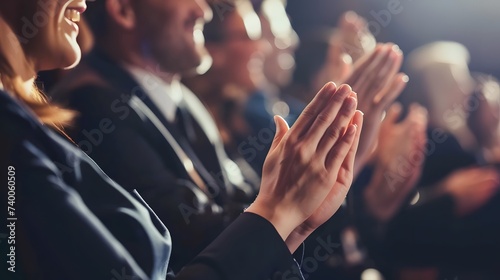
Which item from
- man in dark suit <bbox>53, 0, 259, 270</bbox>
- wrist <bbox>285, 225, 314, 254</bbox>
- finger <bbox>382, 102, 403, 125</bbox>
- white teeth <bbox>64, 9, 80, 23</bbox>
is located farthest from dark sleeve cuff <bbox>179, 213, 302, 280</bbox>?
finger <bbox>382, 102, 403, 125</bbox>

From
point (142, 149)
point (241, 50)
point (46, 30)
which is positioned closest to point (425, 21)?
point (241, 50)

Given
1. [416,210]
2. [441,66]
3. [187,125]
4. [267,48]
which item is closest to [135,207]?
[187,125]

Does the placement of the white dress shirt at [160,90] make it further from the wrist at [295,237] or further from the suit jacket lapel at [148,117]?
the wrist at [295,237]

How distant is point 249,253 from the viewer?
97 cm

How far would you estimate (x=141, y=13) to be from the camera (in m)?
1.26

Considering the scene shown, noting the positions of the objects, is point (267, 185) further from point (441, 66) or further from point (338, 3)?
point (441, 66)

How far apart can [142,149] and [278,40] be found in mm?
442

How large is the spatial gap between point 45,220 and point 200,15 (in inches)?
22.0

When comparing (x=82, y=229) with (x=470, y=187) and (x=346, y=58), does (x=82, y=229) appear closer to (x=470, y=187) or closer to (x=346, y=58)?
(x=346, y=58)

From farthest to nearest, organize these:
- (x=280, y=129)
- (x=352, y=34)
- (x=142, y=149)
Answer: (x=352, y=34)
(x=142, y=149)
(x=280, y=129)

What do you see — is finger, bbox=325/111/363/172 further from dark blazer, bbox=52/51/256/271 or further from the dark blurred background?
the dark blurred background

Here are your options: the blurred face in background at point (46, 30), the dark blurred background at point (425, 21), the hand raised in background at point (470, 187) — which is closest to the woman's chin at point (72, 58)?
the blurred face in background at point (46, 30)

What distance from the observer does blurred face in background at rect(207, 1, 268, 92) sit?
1359mm

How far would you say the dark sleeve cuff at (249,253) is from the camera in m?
0.96
